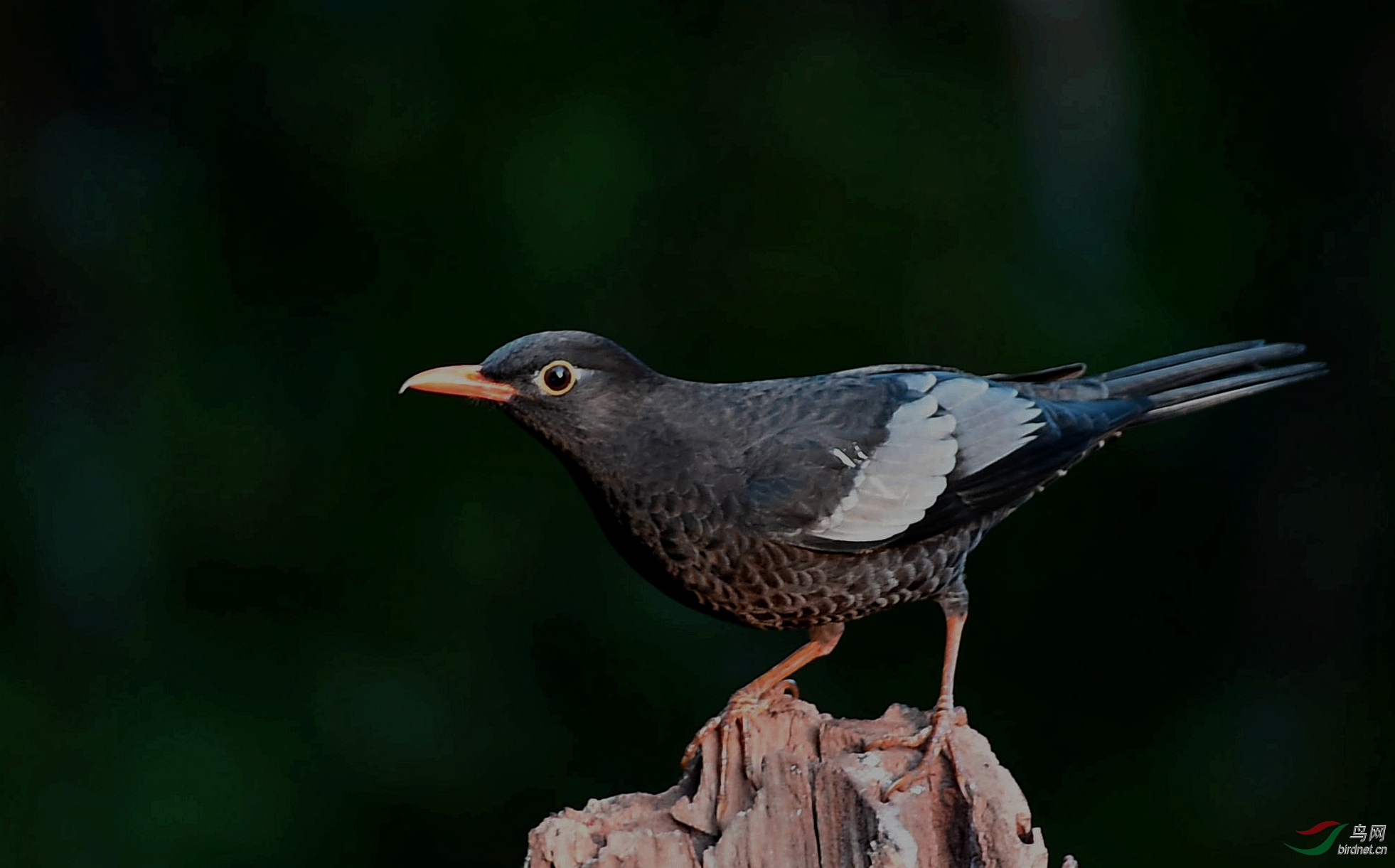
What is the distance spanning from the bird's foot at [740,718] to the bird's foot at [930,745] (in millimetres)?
260

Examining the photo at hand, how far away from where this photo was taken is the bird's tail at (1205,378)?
375 centimetres

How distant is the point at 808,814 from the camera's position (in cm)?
287

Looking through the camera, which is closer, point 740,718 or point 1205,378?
point 740,718

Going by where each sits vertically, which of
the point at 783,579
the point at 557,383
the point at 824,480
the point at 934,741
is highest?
the point at 557,383

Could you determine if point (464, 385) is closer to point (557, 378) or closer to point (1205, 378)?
point (557, 378)

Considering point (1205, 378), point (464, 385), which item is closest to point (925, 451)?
point (1205, 378)

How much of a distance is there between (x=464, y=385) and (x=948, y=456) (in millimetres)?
1138

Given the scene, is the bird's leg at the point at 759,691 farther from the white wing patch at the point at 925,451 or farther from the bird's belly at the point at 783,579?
the white wing patch at the point at 925,451
